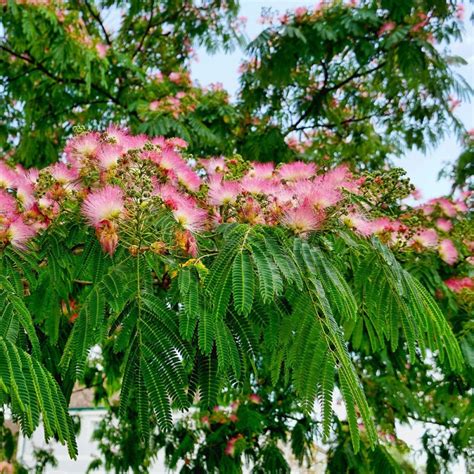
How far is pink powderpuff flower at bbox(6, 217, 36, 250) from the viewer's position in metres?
1.78

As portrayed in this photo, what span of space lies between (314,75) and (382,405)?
293 centimetres

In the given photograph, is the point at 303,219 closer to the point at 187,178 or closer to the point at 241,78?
the point at 187,178

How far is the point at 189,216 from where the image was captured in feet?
5.79

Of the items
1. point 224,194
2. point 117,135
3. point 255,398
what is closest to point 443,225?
point 255,398

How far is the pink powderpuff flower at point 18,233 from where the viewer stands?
5.85 feet

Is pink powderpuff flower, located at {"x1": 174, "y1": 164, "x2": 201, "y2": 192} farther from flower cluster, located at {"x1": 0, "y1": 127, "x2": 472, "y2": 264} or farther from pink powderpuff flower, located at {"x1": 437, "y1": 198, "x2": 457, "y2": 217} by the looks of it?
pink powderpuff flower, located at {"x1": 437, "y1": 198, "x2": 457, "y2": 217}

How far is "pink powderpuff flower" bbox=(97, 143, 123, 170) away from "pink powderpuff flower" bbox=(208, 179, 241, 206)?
0.96 ft

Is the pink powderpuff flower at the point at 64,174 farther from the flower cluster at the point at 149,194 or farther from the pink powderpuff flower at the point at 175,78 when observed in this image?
the pink powderpuff flower at the point at 175,78

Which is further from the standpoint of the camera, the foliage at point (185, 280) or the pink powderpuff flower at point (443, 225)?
the pink powderpuff flower at point (443, 225)

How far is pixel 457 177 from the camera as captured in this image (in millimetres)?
6105

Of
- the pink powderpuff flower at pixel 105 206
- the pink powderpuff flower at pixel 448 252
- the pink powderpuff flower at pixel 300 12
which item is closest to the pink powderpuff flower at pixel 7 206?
the pink powderpuff flower at pixel 105 206

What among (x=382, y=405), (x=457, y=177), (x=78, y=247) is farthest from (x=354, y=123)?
(x=78, y=247)

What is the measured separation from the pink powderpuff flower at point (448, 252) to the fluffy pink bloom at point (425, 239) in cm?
10

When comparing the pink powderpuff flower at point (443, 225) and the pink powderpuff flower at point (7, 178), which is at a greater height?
the pink powderpuff flower at point (443, 225)
